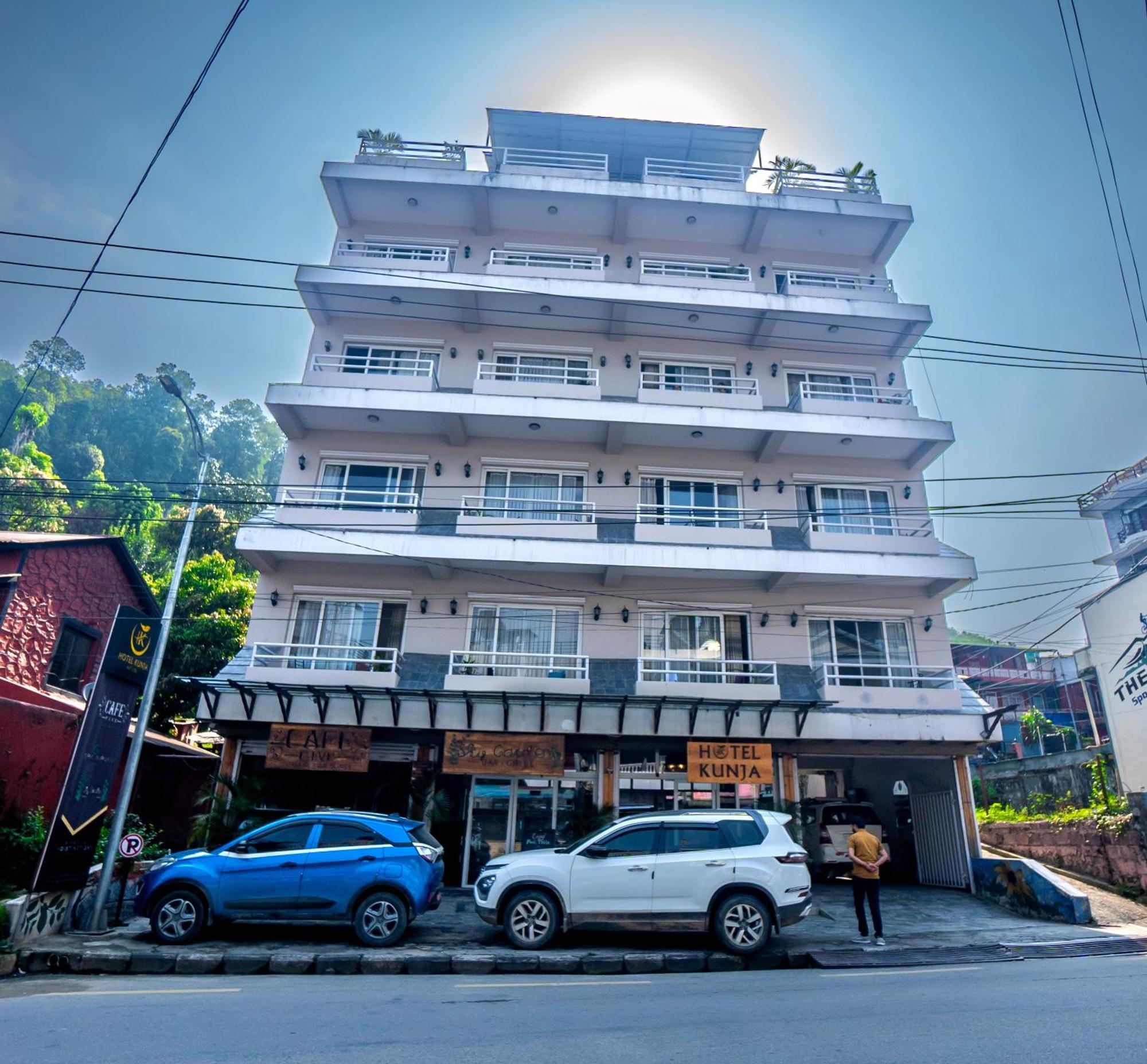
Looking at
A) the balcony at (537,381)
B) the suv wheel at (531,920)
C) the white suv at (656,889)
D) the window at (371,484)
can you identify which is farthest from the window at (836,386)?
the suv wheel at (531,920)

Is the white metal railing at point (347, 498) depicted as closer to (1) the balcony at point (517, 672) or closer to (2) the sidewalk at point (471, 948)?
(1) the balcony at point (517, 672)

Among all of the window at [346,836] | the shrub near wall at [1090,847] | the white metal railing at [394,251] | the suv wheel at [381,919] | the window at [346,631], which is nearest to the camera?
the suv wheel at [381,919]

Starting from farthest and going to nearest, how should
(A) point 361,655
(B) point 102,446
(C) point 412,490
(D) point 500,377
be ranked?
(B) point 102,446, (D) point 500,377, (C) point 412,490, (A) point 361,655

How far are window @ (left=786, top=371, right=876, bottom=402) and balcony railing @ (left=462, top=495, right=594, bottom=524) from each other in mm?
6484

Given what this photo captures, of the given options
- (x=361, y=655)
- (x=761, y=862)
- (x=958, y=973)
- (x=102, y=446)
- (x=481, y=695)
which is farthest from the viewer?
(x=102, y=446)

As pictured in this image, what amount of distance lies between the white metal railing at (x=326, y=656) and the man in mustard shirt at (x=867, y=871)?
9.46m

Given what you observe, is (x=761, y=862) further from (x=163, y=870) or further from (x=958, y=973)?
(x=163, y=870)

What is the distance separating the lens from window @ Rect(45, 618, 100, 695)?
17.2 meters

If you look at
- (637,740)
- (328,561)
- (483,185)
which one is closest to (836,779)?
(637,740)

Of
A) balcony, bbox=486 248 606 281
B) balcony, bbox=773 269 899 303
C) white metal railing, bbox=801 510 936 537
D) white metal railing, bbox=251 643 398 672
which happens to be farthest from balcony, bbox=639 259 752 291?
white metal railing, bbox=251 643 398 672

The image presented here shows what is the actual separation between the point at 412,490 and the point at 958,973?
13.8m

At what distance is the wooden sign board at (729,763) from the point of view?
1468 centimetres

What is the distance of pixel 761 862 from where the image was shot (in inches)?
377

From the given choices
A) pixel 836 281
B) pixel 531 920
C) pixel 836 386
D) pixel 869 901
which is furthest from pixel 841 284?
pixel 531 920
